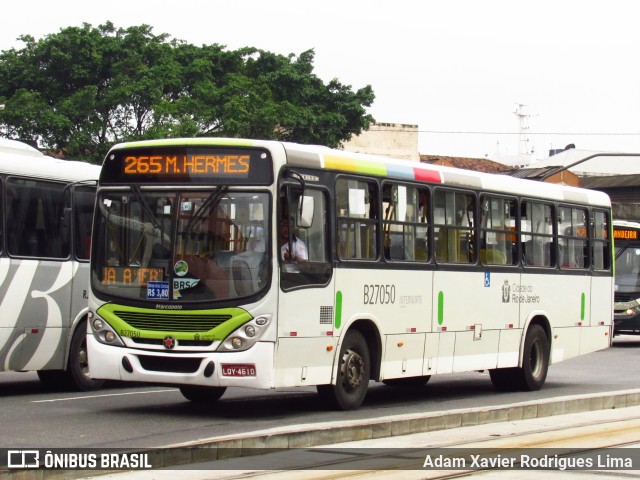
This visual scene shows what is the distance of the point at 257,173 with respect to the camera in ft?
42.7

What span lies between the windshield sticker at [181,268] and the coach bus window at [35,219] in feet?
9.94

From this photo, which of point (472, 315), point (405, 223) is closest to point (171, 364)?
point (405, 223)

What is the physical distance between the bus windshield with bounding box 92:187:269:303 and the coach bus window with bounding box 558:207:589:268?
745cm

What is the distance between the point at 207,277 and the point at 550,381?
9.31 metres

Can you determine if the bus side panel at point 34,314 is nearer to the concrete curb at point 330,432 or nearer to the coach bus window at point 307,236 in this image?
the coach bus window at point 307,236

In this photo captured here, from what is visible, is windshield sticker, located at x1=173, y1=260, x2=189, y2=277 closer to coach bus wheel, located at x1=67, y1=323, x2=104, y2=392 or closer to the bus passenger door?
the bus passenger door

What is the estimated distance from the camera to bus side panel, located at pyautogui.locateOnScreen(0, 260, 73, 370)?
1505cm

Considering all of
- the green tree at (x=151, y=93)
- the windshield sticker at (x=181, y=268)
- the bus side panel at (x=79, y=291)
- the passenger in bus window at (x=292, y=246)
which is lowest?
the bus side panel at (x=79, y=291)

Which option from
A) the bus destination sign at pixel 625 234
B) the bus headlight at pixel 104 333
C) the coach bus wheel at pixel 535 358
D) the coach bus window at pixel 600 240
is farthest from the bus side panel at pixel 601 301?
the bus destination sign at pixel 625 234

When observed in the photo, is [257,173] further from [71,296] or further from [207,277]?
[71,296]

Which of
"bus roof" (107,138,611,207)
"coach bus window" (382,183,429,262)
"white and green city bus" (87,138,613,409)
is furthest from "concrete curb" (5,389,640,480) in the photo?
"bus roof" (107,138,611,207)

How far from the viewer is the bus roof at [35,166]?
49.9 feet

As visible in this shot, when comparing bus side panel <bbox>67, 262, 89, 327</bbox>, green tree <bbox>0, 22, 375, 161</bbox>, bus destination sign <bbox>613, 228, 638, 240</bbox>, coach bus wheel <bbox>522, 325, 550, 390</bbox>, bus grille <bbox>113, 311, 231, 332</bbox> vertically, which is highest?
green tree <bbox>0, 22, 375, 161</bbox>

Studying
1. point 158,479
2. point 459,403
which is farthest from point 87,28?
point 158,479
